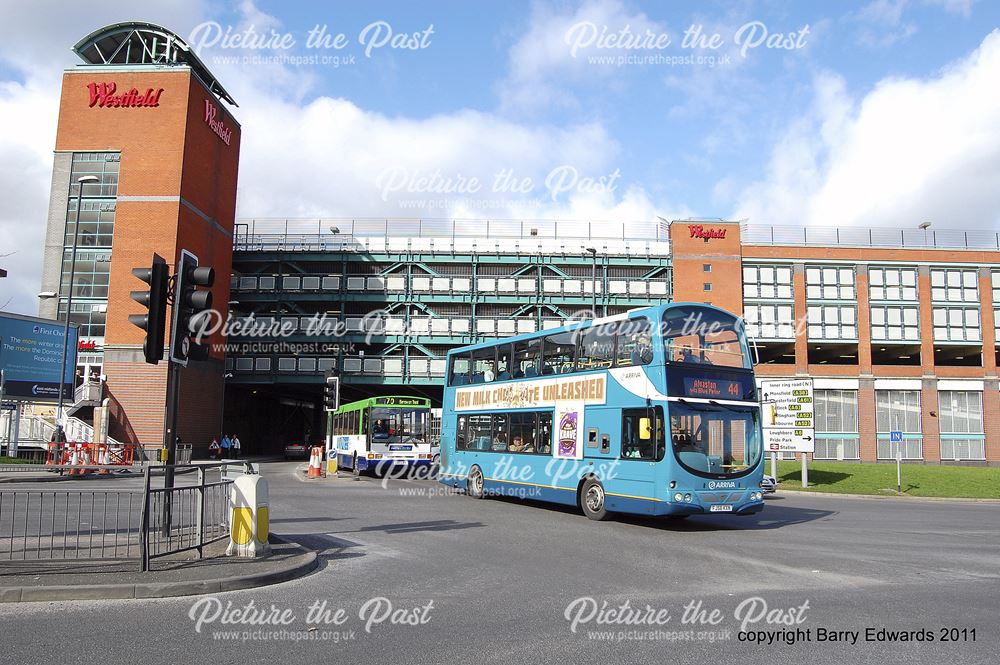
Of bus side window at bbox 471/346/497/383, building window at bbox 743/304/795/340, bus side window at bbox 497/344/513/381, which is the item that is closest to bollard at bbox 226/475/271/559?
bus side window at bbox 497/344/513/381

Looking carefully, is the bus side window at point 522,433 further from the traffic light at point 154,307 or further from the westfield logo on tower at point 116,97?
the westfield logo on tower at point 116,97

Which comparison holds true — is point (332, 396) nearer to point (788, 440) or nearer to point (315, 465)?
point (315, 465)

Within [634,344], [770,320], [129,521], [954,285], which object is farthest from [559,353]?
[954,285]

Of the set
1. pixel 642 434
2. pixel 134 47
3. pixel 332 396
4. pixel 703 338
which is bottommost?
pixel 642 434

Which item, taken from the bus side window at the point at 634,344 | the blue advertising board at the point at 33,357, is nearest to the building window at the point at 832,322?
the bus side window at the point at 634,344

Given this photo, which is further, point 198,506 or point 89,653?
point 198,506

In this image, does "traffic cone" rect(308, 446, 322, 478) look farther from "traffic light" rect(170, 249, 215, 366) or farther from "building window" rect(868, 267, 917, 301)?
"building window" rect(868, 267, 917, 301)

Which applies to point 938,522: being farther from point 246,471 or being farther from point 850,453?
point 850,453

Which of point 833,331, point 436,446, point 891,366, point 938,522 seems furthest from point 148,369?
point 891,366

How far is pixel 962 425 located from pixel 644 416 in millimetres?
46923

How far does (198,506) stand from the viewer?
9.94 metres

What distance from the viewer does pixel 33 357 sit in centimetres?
3139

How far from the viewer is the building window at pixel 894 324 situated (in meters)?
52.6

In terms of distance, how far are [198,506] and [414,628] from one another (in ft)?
14.7
